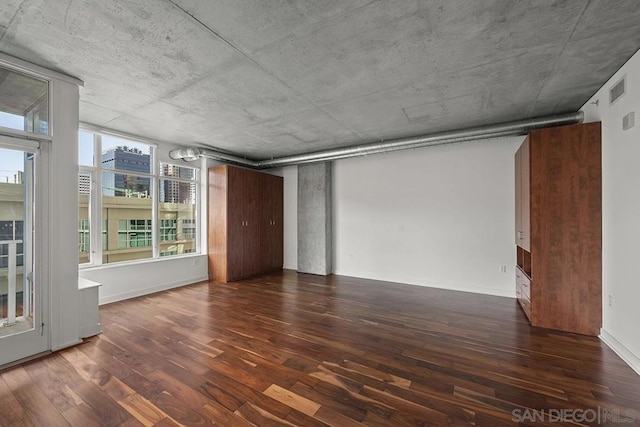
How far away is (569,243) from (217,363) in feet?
13.8

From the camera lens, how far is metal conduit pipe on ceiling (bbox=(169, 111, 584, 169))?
3696mm

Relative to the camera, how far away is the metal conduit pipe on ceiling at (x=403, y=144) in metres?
3.70

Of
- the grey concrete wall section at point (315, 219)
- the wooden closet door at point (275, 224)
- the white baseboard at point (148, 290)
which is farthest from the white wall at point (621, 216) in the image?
the white baseboard at point (148, 290)

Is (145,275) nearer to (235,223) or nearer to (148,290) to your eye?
(148,290)

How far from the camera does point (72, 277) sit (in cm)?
286

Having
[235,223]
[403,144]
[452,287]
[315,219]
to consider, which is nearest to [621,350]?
[452,287]

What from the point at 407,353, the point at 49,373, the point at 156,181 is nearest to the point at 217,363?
the point at 49,373

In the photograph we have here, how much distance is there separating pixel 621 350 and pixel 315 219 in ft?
16.5

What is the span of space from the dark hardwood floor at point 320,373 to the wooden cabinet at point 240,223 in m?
1.97

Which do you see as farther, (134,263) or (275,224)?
(275,224)

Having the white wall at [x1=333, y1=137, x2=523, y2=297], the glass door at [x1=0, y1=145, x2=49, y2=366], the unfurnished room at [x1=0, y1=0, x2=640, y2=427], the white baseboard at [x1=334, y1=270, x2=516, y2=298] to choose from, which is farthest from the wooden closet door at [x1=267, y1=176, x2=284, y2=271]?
the glass door at [x1=0, y1=145, x2=49, y2=366]

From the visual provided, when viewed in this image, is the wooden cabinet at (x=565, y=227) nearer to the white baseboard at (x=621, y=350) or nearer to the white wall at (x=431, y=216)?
the white baseboard at (x=621, y=350)

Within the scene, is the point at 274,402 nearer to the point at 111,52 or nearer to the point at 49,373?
the point at 49,373

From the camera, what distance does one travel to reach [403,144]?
4785mm
